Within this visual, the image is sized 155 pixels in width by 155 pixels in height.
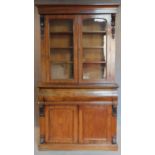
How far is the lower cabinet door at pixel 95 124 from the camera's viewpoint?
2.64 metres

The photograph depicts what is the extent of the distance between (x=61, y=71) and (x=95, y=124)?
2.66ft

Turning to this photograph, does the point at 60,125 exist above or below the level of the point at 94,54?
below

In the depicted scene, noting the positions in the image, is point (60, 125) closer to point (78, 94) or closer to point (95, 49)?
point (78, 94)

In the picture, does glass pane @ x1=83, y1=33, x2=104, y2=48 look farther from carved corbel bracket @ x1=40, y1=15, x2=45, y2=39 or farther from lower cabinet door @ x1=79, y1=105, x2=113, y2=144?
lower cabinet door @ x1=79, y1=105, x2=113, y2=144

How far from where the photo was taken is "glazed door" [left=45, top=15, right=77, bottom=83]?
2.67 metres

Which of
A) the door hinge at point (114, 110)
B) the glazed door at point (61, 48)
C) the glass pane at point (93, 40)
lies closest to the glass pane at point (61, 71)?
the glazed door at point (61, 48)

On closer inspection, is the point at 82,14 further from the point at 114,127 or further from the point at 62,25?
the point at 114,127

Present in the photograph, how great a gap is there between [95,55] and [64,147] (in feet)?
4.07

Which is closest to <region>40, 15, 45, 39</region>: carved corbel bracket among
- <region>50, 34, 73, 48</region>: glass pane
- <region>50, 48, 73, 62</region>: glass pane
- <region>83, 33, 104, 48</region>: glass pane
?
<region>50, 34, 73, 48</region>: glass pane

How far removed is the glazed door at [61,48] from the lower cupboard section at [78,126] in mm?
391

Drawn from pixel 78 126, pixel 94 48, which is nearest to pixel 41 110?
pixel 78 126

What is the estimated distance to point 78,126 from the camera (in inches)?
105
